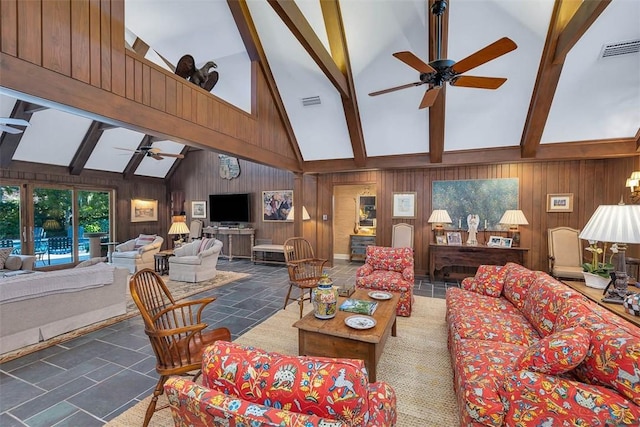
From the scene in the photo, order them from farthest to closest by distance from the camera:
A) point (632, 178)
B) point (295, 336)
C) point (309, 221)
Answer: point (309, 221) < point (632, 178) < point (295, 336)

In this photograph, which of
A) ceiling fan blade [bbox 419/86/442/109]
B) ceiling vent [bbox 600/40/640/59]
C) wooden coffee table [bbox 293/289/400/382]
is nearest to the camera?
wooden coffee table [bbox 293/289/400/382]

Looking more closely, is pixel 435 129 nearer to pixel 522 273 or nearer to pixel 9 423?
pixel 522 273

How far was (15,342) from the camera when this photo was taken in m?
2.94

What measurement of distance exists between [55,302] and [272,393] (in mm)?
3706

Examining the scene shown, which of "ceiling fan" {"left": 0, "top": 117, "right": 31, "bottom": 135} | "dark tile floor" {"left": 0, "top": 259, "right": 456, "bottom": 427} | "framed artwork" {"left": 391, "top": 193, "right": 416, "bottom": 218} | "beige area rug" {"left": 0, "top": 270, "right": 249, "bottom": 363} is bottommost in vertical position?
"dark tile floor" {"left": 0, "top": 259, "right": 456, "bottom": 427}

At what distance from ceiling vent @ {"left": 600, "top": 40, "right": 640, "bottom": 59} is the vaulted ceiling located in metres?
0.02

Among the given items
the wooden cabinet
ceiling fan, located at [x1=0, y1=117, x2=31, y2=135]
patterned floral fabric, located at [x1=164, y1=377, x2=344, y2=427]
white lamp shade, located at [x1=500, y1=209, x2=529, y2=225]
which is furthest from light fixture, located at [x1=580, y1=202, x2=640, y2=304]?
ceiling fan, located at [x1=0, y1=117, x2=31, y2=135]

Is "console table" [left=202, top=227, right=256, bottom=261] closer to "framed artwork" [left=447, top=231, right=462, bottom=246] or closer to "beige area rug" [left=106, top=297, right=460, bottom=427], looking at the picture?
"beige area rug" [left=106, top=297, right=460, bottom=427]

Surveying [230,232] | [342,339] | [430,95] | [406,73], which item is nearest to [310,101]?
[406,73]

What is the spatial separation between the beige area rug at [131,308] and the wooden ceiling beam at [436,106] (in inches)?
192

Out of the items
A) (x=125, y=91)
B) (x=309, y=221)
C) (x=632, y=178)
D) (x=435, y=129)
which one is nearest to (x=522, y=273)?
(x=435, y=129)

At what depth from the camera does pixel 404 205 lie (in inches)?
259

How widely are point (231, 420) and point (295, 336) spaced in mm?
2462

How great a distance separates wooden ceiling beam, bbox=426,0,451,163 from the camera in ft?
12.0
